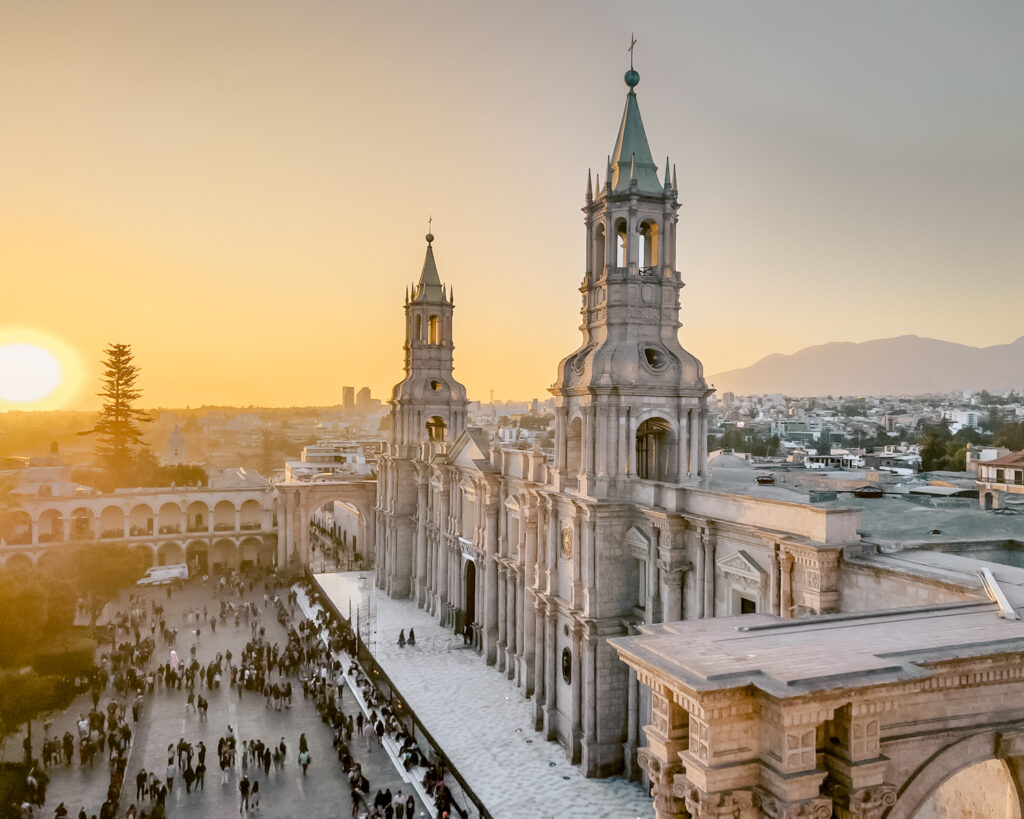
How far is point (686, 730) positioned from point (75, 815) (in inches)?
674

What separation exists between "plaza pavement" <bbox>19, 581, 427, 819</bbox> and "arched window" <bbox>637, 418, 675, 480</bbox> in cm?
1106

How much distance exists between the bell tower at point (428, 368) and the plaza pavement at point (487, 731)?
9.83m

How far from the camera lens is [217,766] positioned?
21094 millimetres

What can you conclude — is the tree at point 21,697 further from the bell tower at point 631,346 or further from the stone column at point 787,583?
the stone column at point 787,583

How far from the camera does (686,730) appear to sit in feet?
27.5

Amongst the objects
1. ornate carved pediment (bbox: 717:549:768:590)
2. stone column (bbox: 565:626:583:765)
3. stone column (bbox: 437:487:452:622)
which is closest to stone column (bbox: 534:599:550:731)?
stone column (bbox: 565:626:583:765)

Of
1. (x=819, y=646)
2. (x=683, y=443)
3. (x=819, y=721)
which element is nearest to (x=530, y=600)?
(x=683, y=443)

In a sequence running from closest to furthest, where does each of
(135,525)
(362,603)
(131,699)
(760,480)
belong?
(131,699)
(760,480)
(362,603)
(135,525)

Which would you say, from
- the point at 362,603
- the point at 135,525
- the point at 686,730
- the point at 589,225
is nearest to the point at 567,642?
the point at 589,225

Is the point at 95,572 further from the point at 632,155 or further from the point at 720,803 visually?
the point at 720,803

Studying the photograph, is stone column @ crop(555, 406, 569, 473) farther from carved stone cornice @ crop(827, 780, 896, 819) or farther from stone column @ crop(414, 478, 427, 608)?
stone column @ crop(414, 478, 427, 608)

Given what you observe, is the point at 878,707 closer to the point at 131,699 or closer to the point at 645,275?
the point at 645,275

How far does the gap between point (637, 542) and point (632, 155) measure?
10995 millimetres

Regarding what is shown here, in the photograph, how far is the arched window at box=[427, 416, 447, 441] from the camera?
4041 centimetres
